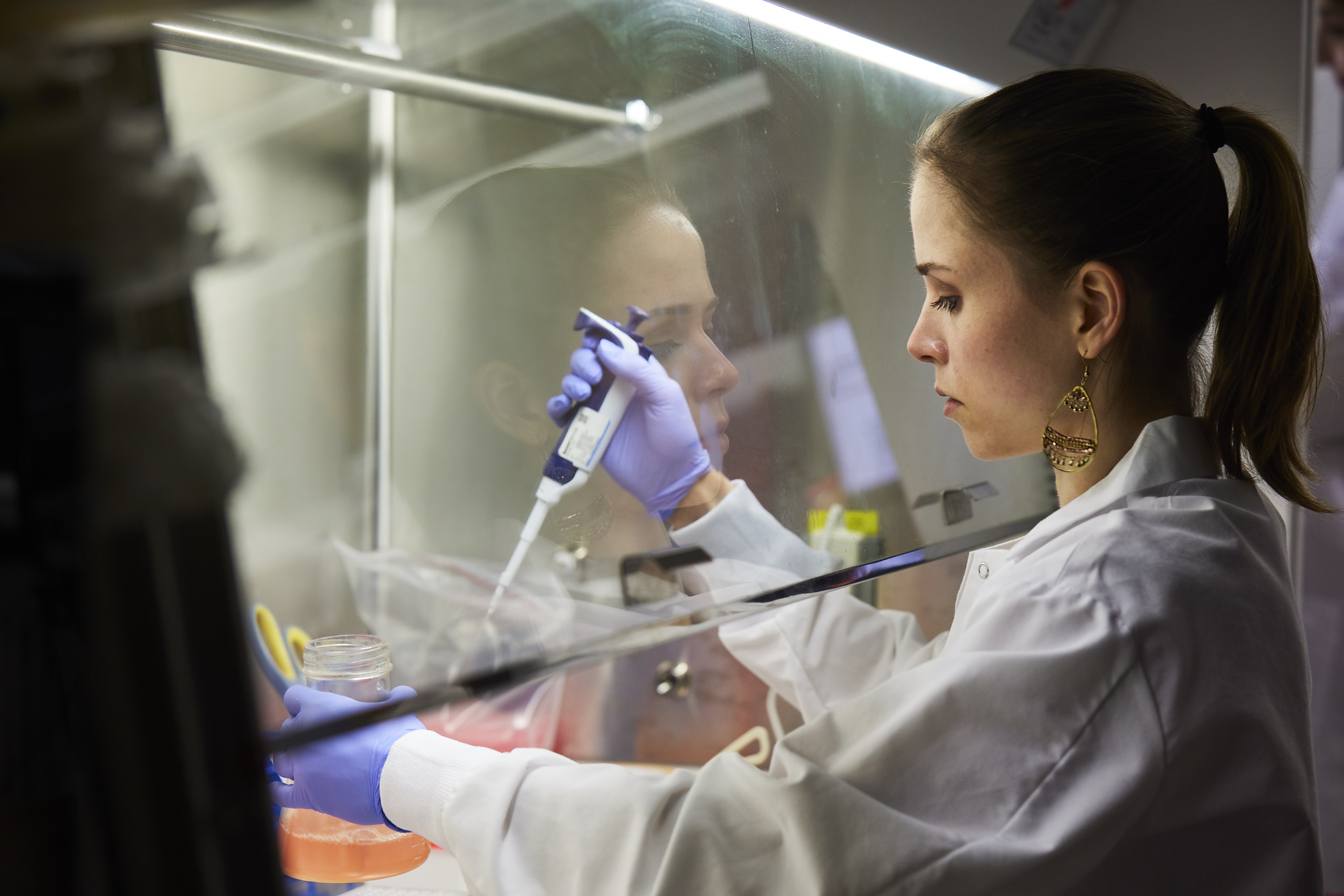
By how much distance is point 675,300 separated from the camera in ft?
2.81

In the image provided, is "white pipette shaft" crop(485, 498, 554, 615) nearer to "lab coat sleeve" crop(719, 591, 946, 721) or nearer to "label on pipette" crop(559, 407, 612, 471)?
"label on pipette" crop(559, 407, 612, 471)

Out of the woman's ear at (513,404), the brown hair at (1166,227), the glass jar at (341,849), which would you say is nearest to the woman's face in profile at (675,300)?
the woman's ear at (513,404)

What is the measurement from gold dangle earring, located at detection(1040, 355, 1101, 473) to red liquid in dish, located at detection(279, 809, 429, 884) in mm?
845

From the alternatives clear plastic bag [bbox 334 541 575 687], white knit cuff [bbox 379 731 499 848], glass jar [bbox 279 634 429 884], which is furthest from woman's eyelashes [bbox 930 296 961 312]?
glass jar [bbox 279 634 429 884]

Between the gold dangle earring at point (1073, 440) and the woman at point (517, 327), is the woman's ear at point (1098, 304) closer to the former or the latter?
the gold dangle earring at point (1073, 440)

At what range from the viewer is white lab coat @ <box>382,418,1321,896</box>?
0.70m

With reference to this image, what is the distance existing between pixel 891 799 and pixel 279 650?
55 cm

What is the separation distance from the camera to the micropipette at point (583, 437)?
0.76 m

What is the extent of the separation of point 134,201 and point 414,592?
19.7 inches

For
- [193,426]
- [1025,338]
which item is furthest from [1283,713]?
[193,426]

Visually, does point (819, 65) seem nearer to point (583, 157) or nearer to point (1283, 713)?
point (583, 157)

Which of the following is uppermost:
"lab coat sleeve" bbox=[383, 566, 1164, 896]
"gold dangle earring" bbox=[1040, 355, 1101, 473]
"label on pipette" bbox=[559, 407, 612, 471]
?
"label on pipette" bbox=[559, 407, 612, 471]

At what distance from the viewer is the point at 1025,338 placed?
100 cm

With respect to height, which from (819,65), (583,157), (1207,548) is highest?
(819,65)
